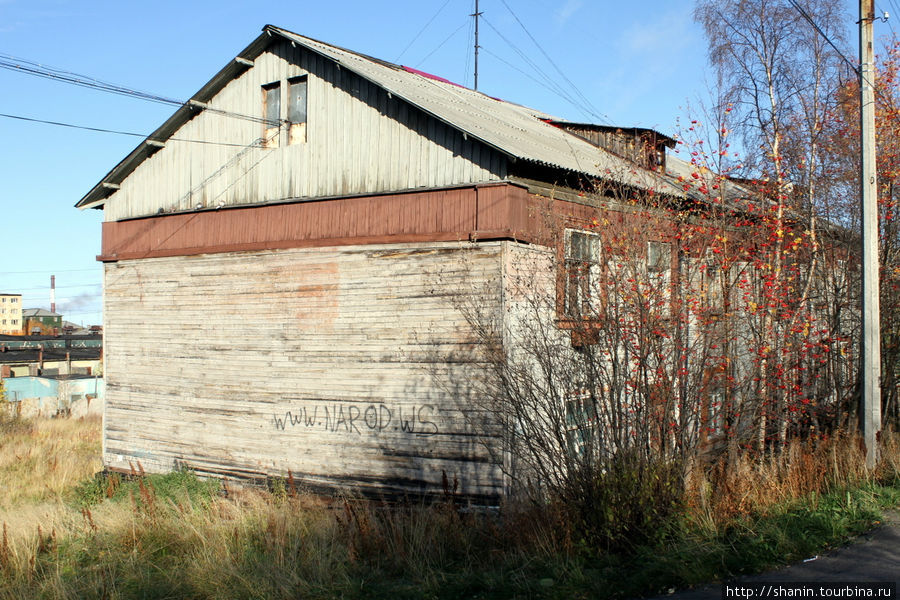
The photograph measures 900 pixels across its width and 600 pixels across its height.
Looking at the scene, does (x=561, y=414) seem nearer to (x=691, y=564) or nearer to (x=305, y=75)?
(x=691, y=564)

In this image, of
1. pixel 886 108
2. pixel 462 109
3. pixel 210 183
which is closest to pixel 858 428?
pixel 886 108

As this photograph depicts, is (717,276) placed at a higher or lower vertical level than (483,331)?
higher

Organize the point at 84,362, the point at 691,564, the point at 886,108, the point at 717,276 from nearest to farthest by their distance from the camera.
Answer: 1. the point at 691,564
2. the point at 717,276
3. the point at 886,108
4. the point at 84,362

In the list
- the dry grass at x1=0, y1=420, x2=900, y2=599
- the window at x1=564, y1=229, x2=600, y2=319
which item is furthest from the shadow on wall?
the window at x1=564, y1=229, x2=600, y2=319

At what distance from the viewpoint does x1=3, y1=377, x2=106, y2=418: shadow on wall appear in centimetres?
2905

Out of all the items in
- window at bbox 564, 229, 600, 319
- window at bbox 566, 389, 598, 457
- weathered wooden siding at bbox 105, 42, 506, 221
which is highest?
weathered wooden siding at bbox 105, 42, 506, 221

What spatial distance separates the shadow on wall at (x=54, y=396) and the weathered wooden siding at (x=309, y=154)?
1676 centimetres

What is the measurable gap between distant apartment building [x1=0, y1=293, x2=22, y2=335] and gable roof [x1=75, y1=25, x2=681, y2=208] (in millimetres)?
133925

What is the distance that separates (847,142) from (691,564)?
1073 cm

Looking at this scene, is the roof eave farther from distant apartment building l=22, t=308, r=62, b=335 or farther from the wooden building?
distant apartment building l=22, t=308, r=62, b=335

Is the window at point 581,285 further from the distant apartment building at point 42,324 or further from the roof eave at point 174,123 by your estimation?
the distant apartment building at point 42,324

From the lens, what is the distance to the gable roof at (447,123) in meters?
11.1

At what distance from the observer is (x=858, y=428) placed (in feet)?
35.6

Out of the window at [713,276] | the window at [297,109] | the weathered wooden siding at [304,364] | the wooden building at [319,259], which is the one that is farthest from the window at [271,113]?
the window at [713,276]
